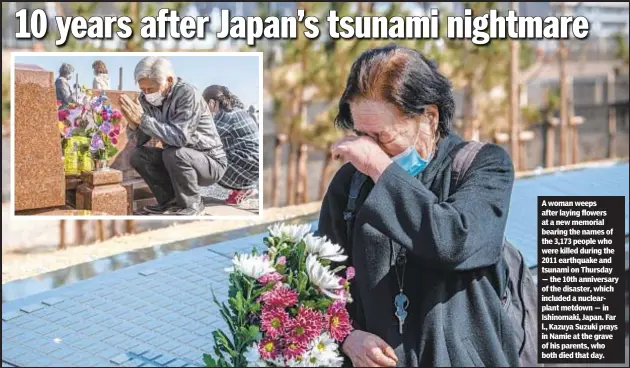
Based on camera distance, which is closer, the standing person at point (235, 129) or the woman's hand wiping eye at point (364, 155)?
the woman's hand wiping eye at point (364, 155)

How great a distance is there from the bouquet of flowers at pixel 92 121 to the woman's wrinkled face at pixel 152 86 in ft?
0.62

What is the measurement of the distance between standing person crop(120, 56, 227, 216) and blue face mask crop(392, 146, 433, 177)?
1.23 meters

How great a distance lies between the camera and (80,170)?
10.3ft

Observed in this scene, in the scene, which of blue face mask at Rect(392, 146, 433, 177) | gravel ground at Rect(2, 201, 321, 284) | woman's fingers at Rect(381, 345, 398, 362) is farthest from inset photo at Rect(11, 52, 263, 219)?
woman's fingers at Rect(381, 345, 398, 362)

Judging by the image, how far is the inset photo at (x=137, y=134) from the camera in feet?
9.67

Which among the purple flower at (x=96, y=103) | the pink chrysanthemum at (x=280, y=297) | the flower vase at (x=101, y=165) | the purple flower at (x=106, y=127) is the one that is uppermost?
the purple flower at (x=96, y=103)

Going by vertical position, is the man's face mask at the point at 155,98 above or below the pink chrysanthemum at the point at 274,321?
above

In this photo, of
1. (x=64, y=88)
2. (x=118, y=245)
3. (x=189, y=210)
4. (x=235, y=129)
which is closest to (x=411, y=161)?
(x=235, y=129)

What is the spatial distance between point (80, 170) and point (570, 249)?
1.68 m

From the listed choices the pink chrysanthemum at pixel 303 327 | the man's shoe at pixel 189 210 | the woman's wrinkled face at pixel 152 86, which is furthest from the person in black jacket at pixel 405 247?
the man's shoe at pixel 189 210

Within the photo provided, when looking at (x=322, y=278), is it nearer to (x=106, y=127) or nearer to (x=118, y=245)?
(x=106, y=127)

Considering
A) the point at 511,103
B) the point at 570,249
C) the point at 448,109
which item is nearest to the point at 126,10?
the point at 511,103

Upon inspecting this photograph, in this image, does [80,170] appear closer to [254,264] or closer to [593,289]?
[254,264]

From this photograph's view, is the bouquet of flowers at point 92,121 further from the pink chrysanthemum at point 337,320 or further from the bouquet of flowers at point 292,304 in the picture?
the pink chrysanthemum at point 337,320
